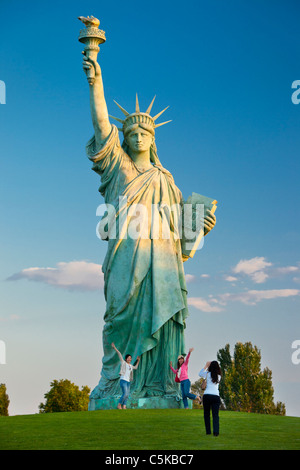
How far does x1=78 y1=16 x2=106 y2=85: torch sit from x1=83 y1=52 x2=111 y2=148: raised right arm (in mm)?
115

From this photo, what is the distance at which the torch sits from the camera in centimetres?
1795

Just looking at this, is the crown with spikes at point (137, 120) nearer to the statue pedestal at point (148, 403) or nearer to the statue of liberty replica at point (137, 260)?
the statue of liberty replica at point (137, 260)

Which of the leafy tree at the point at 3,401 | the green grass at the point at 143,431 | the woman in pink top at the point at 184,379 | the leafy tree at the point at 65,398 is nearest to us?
the green grass at the point at 143,431

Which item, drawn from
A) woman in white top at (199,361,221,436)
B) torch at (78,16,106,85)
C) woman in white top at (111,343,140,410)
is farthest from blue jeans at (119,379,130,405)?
torch at (78,16,106,85)

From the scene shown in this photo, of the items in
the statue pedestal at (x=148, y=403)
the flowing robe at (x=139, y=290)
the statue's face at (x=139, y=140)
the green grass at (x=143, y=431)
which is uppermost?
the statue's face at (x=139, y=140)

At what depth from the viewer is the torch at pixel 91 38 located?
1795 centimetres

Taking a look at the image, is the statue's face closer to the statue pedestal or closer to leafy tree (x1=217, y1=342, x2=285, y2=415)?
the statue pedestal

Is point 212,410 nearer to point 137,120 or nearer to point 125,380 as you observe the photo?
point 125,380

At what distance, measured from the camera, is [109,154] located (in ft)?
60.7

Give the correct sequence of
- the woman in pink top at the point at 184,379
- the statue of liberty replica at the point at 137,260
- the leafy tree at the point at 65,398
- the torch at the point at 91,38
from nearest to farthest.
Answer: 1. the woman in pink top at the point at 184,379
2. the statue of liberty replica at the point at 137,260
3. the torch at the point at 91,38
4. the leafy tree at the point at 65,398

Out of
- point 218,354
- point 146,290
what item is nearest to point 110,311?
point 146,290

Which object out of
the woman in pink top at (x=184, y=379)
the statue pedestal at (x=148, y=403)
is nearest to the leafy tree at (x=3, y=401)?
the statue pedestal at (x=148, y=403)

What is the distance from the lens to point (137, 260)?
17.6 m

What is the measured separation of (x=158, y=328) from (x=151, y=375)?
125 cm
